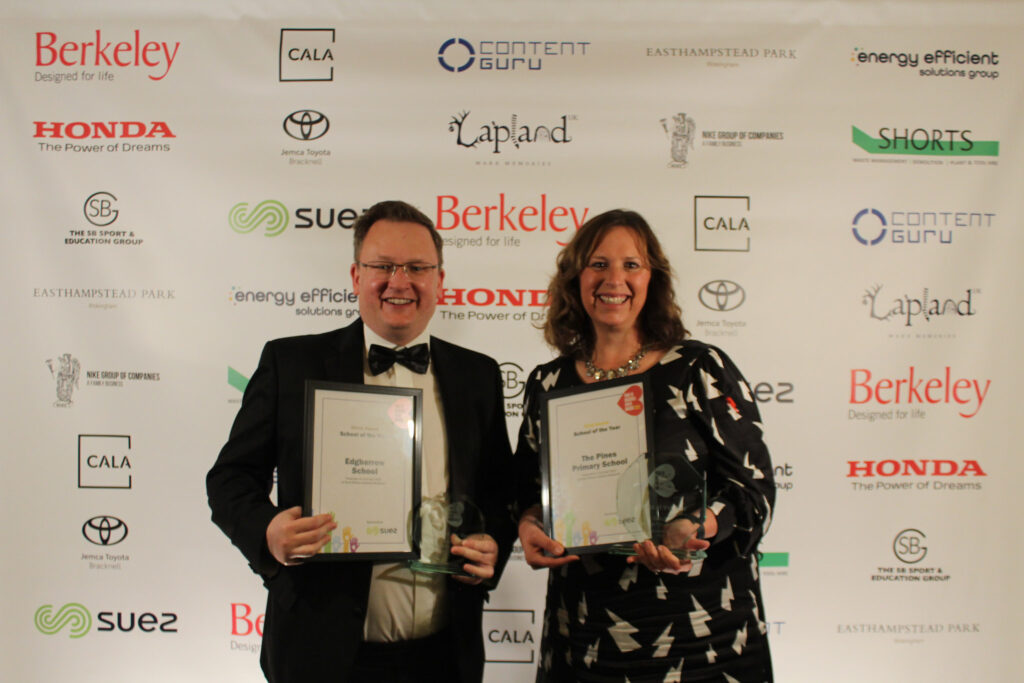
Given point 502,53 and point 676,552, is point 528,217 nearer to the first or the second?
point 502,53

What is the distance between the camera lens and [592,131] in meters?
3.13

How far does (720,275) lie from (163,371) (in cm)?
243

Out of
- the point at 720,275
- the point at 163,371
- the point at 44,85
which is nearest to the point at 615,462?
the point at 720,275

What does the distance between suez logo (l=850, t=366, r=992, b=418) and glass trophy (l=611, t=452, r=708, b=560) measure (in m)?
1.67

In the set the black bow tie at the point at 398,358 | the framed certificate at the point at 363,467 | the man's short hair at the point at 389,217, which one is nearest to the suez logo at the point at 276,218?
the man's short hair at the point at 389,217

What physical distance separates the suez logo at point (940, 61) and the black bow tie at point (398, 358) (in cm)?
239

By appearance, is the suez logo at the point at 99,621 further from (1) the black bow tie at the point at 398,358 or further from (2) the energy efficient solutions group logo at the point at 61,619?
(1) the black bow tie at the point at 398,358

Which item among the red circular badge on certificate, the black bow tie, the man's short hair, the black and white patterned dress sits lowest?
the black and white patterned dress

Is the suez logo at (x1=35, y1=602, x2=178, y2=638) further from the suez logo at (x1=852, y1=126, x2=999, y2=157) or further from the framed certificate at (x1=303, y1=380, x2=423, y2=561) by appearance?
the suez logo at (x1=852, y1=126, x2=999, y2=157)

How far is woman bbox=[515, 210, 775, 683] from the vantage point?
72.3 inches

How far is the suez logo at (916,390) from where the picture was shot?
10.1ft

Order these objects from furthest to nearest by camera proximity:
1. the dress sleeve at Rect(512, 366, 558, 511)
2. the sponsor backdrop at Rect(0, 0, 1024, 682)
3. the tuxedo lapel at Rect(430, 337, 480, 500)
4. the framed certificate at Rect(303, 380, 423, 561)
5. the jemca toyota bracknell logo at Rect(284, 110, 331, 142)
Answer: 1. the jemca toyota bracknell logo at Rect(284, 110, 331, 142)
2. the sponsor backdrop at Rect(0, 0, 1024, 682)
3. the dress sleeve at Rect(512, 366, 558, 511)
4. the tuxedo lapel at Rect(430, 337, 480, 500)
5. the framed certificate at Rect(303, 380, 423, 561)

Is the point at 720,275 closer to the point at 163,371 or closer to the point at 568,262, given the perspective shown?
the point at 568,262

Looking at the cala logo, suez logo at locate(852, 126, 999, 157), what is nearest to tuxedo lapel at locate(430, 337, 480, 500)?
the cala logo
